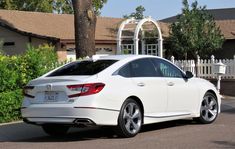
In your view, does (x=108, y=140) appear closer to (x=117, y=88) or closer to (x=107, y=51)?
(x=117, y=88)

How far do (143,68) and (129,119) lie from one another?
1227 millimetres

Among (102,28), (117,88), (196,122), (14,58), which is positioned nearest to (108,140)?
(117,88)

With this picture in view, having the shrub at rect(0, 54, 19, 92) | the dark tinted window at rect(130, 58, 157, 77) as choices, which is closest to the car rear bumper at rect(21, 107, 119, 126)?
the dark tinted window at rect(130, 58, 157, 77)

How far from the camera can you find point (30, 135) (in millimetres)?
11609

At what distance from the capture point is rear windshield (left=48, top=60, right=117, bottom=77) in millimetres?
10727

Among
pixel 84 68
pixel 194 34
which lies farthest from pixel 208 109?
pixel 194 34

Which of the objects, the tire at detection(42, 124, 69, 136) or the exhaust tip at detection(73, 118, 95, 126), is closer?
the exhaust tip at detection(73, 118, 95, 126)

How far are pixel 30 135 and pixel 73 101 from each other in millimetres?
2001

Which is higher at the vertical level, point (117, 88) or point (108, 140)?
point (117, 88)

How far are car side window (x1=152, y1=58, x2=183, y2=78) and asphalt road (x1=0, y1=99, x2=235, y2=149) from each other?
43.5 inches

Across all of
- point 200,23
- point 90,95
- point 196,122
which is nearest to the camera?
point 90,95

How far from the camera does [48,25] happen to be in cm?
3122

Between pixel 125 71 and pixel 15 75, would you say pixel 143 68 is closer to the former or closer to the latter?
pixel 125 71

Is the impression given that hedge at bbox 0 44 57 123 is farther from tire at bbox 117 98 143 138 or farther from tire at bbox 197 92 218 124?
tire at bbox 197 92 218 124
